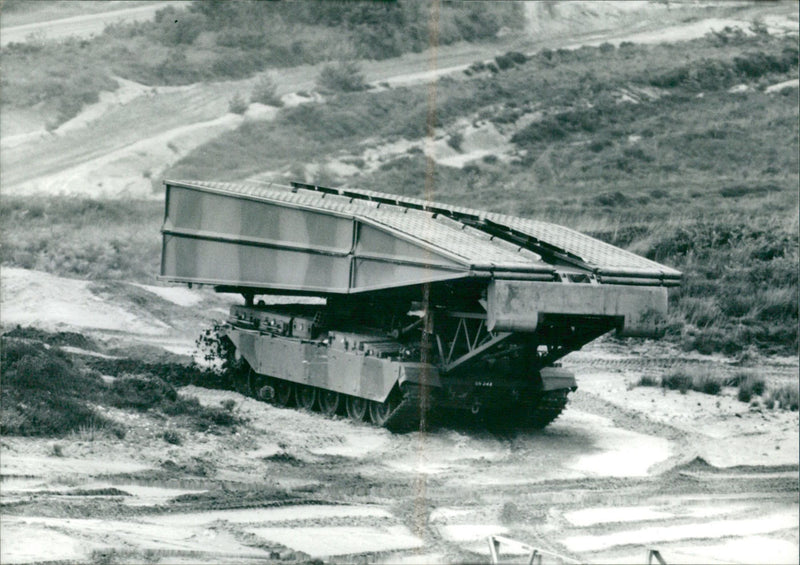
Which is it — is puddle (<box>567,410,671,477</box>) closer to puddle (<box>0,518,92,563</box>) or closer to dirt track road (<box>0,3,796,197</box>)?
puddle (<box>0,518,92,563</box>)

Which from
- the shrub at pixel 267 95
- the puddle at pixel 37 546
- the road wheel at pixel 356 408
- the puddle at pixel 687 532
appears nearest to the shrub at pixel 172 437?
the road wheel at pixel 356 408

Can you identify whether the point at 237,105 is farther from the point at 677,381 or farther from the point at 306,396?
the point at 306,396

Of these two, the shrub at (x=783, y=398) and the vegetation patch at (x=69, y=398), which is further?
the shrub at (x=783, y=398)

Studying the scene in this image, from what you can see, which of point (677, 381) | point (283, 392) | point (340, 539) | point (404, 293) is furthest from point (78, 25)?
point (340, 539)

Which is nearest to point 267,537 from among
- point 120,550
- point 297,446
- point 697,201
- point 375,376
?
point 120,550

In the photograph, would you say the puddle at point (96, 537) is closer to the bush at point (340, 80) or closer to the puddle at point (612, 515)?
the puddle at point (612, 515)

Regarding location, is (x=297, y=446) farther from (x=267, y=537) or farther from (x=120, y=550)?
(x=120, y=550)

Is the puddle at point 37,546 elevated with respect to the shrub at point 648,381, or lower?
lower

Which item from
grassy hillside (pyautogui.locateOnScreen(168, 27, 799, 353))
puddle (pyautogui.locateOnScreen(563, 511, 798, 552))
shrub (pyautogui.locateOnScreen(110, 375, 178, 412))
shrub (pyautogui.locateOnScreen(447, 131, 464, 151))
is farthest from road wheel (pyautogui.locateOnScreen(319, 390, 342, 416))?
shrub (pyautogui.locateOnScreen(447, 131, 464, 151))
